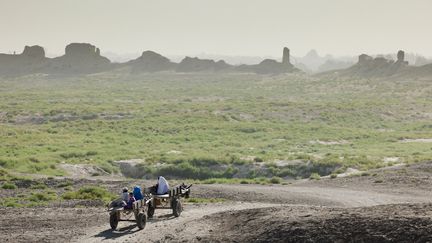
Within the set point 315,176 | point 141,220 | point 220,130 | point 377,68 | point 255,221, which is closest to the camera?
point 255,221

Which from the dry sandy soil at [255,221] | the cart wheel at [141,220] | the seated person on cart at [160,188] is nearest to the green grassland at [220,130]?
the dry sandy soil at [255,221]

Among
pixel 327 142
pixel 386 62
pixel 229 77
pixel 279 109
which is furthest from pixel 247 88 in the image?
pixel 327 142

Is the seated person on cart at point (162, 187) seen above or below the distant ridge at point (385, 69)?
above

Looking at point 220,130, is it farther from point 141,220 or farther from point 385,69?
point 385,69

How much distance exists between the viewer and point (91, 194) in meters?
29.0

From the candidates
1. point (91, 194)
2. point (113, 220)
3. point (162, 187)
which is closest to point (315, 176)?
point (91, 194)

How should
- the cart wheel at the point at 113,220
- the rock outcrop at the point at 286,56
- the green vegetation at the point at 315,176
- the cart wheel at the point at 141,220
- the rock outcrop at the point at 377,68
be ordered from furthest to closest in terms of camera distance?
the rock outcrop at the point at 286,56, the rock outcrop at the point at 377,68, the green vegetation at the point at 315,176, the cart wheel at the point at 113,220, the cart wheel at the point at 141,220

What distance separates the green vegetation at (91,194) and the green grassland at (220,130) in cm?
1228

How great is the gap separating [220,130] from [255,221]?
52800mm

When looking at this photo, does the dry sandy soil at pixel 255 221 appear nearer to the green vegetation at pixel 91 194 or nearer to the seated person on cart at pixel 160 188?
the seated person on cart at pixel 160 188

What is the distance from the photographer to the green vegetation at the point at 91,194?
28.4 meters

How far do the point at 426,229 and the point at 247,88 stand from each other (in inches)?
5280

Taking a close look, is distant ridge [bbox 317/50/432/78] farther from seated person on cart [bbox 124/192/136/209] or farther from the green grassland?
seated person on cart [bbox 124/192/136/209]

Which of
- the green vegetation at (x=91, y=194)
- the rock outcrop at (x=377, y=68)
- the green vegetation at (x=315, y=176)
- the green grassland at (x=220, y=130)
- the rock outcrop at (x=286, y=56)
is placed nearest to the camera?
the green vegetation at (x=91, y=194)
